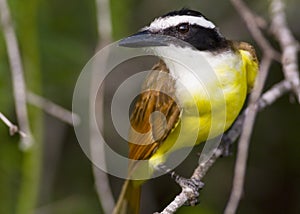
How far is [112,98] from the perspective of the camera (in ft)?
14.3

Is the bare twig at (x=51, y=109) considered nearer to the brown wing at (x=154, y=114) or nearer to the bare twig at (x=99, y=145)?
the bare twig at (x=99, y=145)

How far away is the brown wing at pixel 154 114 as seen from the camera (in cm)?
314

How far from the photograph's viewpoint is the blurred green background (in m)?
3.82

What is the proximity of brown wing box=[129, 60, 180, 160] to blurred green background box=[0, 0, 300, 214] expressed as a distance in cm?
54

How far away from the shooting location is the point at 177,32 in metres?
3.08

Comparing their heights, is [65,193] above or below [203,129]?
below

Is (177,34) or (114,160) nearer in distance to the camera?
(177,34)

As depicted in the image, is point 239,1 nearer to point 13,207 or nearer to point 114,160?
point 114,160

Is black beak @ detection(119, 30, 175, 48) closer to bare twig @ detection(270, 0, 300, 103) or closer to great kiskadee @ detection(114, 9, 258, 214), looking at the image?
great kiskadee @ detection(114, 9, 258, 214)

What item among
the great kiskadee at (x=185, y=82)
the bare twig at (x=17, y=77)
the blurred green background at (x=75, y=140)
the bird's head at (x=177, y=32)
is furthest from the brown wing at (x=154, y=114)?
the blurred green background at (x=75, y=140)

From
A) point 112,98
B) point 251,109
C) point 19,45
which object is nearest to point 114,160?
Answer: point 112,98

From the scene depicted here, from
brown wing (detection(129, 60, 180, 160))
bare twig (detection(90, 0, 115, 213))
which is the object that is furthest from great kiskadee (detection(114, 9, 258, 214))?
bare twig (detection(90, 0, 115, 213))

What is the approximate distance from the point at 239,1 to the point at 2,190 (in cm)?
Result: 138

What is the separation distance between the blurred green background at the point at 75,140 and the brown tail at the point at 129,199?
446 millimetres
